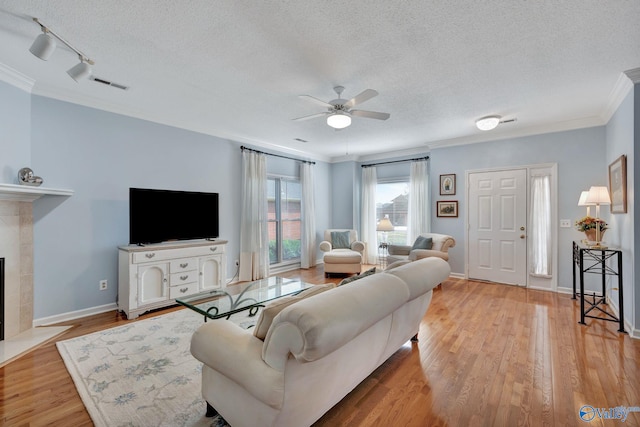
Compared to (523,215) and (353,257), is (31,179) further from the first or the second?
(523,215)

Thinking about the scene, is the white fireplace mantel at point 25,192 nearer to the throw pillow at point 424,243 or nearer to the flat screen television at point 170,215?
the flat screen television at point 170,215

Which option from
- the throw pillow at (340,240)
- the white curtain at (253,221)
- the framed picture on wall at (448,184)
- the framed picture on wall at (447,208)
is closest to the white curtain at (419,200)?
the framed picture on wall at (447,208)

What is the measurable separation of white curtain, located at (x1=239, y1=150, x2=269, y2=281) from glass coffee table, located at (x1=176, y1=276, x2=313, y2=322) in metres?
1.47

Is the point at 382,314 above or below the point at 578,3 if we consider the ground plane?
below

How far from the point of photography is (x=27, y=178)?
115 inches

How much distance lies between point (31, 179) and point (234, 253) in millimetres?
2740

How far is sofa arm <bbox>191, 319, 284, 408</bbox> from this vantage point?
130 cm

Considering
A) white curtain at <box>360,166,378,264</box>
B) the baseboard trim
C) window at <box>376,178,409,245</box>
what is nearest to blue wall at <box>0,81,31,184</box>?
the baseboard trim

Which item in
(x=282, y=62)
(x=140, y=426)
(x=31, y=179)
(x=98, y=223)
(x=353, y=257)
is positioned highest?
(x=282, y=62)

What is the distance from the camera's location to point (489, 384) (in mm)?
2100

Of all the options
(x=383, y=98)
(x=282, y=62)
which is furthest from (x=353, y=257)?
(x=282, y=62)

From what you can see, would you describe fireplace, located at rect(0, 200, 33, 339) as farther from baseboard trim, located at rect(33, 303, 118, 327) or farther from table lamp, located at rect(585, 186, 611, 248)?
table lamp, located at rect(585, 186, 611, 248)

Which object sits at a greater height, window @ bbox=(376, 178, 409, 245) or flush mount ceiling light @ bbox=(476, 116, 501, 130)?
flush mount ceiling light @ bbox=(476, 116, 501, 130)

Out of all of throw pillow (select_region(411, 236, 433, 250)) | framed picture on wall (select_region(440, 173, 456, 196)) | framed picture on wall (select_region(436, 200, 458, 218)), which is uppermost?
framed picture on wall (select_region(440, 173, 456, 196))
